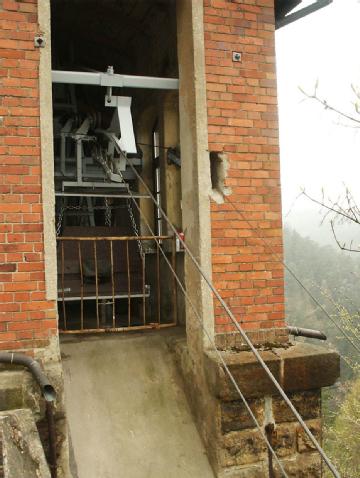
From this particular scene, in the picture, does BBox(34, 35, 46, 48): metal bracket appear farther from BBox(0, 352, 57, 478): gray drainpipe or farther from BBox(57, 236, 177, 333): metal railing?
BBox(57, 236, 177, 333): metal railing

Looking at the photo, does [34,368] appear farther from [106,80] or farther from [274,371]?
[106,80]

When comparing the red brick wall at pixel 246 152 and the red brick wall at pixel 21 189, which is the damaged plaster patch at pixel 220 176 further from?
the red brick wall at pixel 21 189

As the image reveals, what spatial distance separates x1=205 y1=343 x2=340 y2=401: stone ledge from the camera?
12.6ft

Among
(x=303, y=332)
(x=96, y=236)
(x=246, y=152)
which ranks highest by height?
(x=246, y=152)

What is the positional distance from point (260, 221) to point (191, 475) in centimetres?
229

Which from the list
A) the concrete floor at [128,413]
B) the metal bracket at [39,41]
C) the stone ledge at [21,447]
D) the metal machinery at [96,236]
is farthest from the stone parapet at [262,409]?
the metal bracket at [39,41]

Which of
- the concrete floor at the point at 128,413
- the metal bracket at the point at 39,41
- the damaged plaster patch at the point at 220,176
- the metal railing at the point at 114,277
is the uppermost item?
the metal bracket at the point at 39,41

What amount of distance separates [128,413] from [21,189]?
86.8 inches

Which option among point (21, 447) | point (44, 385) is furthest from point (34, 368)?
point (21, 447)

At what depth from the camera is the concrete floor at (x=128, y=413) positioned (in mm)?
3982

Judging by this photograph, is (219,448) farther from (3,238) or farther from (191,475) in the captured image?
(3,238)

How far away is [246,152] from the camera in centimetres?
437

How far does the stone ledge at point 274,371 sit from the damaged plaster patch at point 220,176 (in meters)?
1.39

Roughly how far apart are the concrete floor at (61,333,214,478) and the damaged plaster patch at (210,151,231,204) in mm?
1782
